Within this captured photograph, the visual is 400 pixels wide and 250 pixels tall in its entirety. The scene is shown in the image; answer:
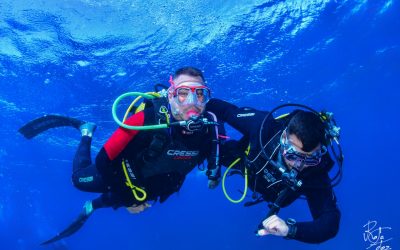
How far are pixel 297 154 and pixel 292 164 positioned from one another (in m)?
0.29

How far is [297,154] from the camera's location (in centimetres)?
497

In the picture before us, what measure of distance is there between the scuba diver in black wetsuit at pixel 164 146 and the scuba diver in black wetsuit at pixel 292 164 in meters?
0.67

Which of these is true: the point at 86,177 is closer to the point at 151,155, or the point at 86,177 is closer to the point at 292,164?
the point at 151,155

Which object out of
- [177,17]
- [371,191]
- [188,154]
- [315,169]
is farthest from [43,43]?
[371,191]

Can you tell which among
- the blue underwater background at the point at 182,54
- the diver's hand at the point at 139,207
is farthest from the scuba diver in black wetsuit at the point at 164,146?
the blue underwater background at the point at 182,54

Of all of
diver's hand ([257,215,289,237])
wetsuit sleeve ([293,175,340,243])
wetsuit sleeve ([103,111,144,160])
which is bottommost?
diver's hand ([257,215,289,237])

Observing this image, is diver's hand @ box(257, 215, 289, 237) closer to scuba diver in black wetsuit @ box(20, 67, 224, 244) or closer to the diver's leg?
scuba diver in black wetsuit @ box(20, 67, 224, 244)

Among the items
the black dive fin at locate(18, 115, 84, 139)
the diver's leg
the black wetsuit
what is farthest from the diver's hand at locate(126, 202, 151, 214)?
the black dive fin at locate(18, 115, 84, 139)

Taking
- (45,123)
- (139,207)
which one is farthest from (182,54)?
(139,207)

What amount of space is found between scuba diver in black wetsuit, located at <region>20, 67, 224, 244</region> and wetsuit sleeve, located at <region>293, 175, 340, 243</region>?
191cm

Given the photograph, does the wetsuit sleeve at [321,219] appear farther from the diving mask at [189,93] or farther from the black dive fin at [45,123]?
the black dive fin at [45,123]

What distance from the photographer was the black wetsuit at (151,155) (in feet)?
17.9

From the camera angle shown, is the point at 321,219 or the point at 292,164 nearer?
the point at 321,219

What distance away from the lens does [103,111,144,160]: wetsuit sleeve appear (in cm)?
532
